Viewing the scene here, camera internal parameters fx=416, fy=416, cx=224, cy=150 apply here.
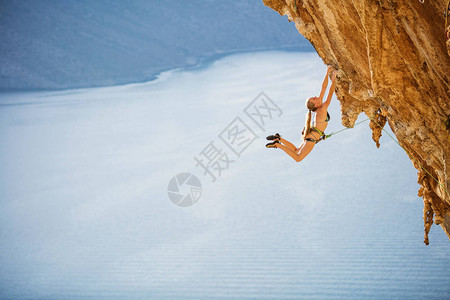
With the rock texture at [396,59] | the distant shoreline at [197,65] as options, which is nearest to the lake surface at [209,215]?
the rock texture at [396,59]

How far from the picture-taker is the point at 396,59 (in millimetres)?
3820

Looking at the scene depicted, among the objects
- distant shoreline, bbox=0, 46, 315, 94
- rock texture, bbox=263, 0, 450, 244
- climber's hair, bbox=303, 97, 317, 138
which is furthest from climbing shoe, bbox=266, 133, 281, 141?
distant shoreline, bbox=0, 46, 315, 94

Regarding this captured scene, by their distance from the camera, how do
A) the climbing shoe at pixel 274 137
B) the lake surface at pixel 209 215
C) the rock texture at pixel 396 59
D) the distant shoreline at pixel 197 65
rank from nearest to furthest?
the rock texture at pixel 396 59 < the climbing shoe at pixel 274 137 < the lake surface at pixel 209 215 < the distant shoreline at pixel 197 65

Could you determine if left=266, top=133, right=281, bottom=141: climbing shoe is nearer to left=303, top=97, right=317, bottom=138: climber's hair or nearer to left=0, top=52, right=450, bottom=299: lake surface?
left=303, top=97, right=317, bottom=138: climber's hair

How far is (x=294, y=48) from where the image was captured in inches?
1395

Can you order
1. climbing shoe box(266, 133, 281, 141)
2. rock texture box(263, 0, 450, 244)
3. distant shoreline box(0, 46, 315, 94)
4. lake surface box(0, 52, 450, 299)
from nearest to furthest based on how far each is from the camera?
rock texture box(263, 0, 450, 244) → climbing shoe box(266, 133, 281, 141) → lake surface box(0, 52, 450, 299) → distant shoreline box(0, 46, 315, 94)

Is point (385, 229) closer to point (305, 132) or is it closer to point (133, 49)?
point (305, 132)

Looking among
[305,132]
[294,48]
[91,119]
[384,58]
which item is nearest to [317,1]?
[384,58]

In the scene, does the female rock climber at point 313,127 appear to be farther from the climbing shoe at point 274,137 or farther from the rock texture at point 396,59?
the rock texture at point 396,59

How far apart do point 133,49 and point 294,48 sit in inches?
528

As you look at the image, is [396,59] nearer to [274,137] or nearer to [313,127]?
[313,127]

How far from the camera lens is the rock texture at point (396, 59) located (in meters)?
3.39

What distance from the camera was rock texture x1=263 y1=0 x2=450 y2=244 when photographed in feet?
11.1

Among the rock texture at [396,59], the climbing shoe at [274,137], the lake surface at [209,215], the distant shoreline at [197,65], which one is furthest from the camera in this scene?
the distant shoreline at [197,65]
